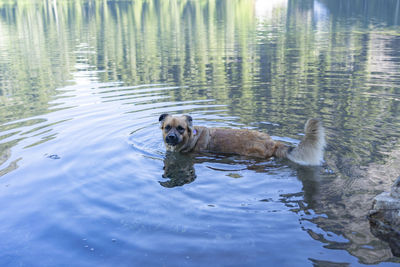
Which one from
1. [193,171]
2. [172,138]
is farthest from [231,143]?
[172,138]

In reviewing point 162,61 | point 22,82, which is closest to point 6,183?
point 22,82

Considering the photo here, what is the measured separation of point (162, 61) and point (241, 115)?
13.3 m

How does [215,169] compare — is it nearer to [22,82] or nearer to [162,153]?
[162,153]

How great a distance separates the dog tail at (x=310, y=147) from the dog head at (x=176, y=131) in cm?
257

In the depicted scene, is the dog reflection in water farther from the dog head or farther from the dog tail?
the dog tail

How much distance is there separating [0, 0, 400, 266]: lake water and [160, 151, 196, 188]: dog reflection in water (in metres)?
0.05

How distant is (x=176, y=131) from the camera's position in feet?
29.4

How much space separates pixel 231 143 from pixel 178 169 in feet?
4.83

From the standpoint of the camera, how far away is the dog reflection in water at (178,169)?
7.54 metres

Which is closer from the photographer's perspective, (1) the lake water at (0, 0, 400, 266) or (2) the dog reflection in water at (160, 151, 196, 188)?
(1) the lake water at (0, 0, 400, 266)

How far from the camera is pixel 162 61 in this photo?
78.4ft

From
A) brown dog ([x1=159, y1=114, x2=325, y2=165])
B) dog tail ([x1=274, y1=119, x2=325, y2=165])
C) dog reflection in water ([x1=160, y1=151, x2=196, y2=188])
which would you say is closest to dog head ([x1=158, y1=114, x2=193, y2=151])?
brown dog ([x1=159, y1=114, x2=325, y2=165])

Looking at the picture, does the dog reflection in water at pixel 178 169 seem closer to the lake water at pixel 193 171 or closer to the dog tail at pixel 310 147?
the lake water at pixel 193 171

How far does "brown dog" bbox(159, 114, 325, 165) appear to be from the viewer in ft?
24.8
